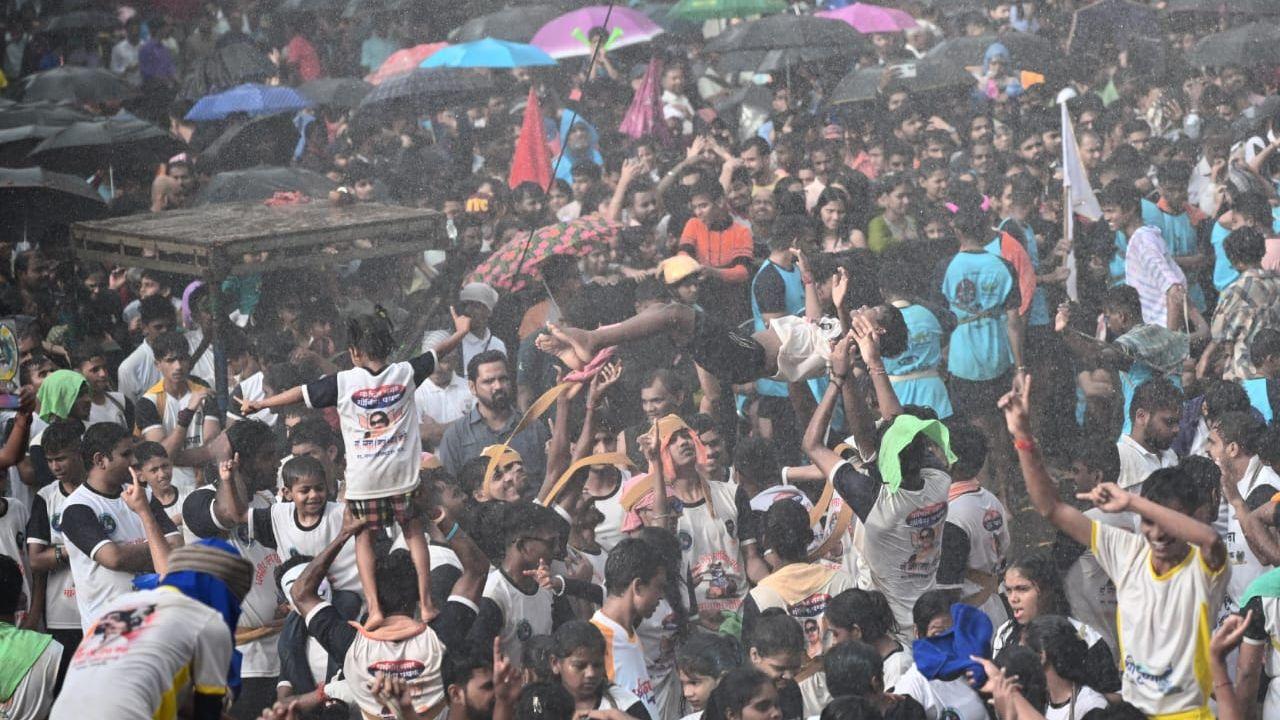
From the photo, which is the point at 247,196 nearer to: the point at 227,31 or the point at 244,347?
the point at 244,347

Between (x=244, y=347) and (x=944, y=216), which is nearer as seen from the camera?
(x=244, y=347)

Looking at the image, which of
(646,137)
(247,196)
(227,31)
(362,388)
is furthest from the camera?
(227,31)

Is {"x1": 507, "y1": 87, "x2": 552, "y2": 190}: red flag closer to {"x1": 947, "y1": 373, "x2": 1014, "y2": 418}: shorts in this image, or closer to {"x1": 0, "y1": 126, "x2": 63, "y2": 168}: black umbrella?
{"x1": 0, "y1": 126, "x2": 63, "y2": 168}: black umbrella

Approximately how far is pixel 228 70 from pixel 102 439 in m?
9.15

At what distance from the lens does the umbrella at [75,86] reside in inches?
570

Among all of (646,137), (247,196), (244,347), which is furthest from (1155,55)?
(244,347)

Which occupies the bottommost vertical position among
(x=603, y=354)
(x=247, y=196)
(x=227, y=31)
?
(x=227, y=31)

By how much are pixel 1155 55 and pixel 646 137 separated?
4.54 meters

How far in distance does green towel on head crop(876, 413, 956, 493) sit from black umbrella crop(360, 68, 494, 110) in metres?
A: 7.77

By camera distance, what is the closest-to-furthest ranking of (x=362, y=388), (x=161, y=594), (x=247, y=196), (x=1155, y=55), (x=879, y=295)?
(x=161, y=594) → (x=362, y=388) → (x=879, y=295) → (x=247, y=196) → (x=1155, y=55)

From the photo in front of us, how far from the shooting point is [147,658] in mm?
4289

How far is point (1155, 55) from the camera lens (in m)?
14.0

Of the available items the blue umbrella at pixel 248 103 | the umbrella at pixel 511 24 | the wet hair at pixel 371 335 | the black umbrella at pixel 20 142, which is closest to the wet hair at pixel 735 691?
the wet hair at pixel 371 335

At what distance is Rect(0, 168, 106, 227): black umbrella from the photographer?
10.8 metres
